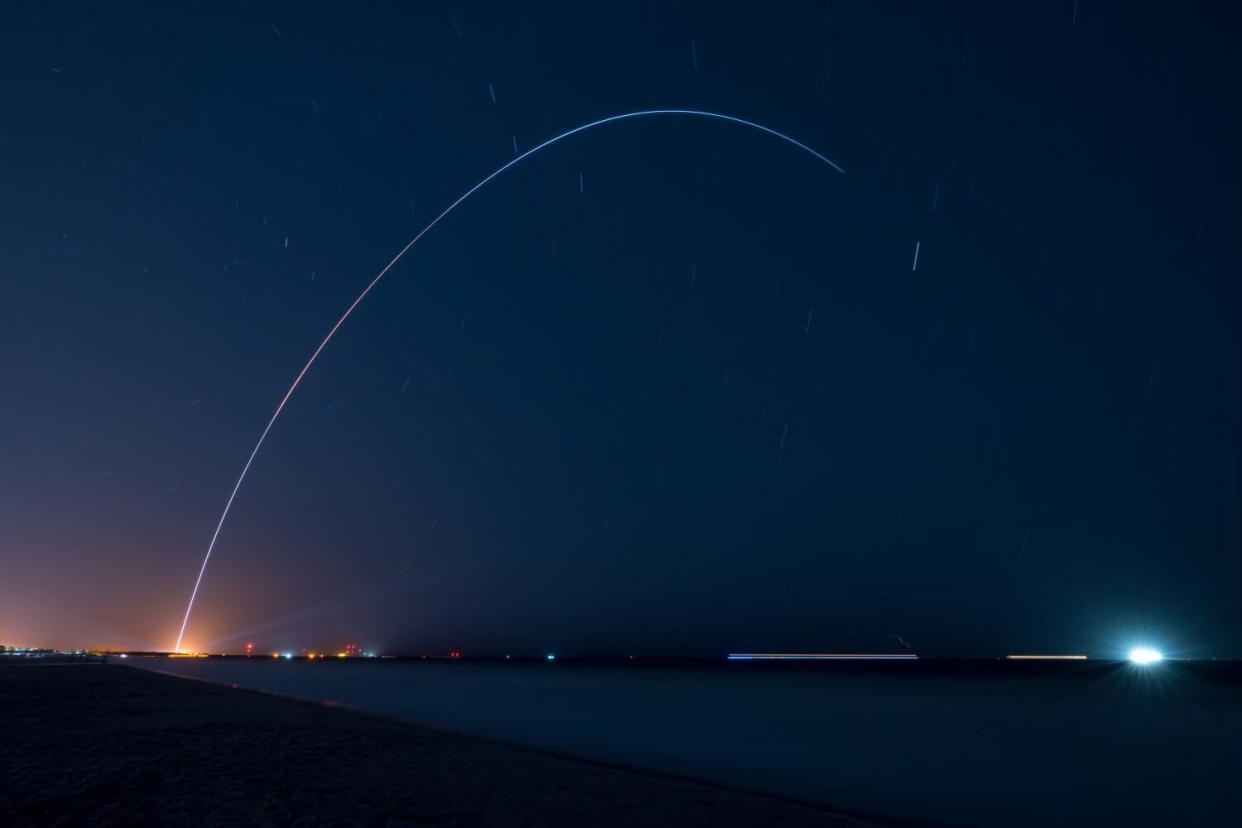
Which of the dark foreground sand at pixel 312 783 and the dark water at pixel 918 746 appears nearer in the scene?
the dark foreground sand at pixel 312 783

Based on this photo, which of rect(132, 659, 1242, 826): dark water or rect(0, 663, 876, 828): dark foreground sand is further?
rect(132, 659, 1242, 826): dark water

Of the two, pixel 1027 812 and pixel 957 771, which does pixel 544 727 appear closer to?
pixel 957 771

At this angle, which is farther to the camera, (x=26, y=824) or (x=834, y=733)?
(x=834, y=733)

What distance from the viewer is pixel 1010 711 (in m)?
40.3

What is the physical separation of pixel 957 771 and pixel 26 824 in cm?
1801

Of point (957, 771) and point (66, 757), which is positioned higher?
point (66, 757)

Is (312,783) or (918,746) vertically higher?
(312,783)

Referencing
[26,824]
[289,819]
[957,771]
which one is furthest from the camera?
[957,771]

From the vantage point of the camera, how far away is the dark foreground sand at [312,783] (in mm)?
10000

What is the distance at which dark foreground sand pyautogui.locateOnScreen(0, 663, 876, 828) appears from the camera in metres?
10.0

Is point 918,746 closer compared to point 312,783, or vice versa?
point 312,783

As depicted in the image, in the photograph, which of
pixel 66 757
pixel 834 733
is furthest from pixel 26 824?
pixel 834 733

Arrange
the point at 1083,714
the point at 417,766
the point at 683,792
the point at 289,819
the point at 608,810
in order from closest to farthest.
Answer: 1. the point at 289,819
2. the point at 608,810
3. the point at 683,792
4. the point at 417,766
5. the point at 1083,714

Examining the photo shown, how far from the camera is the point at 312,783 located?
1227 cm
